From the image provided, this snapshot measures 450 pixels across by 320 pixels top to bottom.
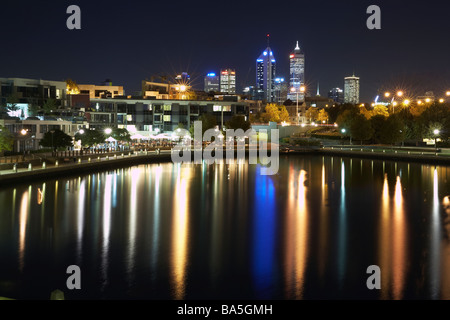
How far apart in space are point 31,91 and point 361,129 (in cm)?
Result: 4370

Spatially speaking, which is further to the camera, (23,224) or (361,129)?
(361,129)

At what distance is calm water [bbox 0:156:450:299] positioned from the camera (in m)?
13.3

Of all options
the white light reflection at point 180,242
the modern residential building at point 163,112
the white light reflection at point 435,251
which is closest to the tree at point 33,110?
the modern residential building at point 163,112

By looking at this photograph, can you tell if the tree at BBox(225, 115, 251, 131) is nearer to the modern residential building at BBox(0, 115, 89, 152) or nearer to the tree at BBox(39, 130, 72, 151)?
the modern residential building at BBox(0, 115, 89, 152)

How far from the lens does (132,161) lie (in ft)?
160

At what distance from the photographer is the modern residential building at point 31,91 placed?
63.9 metres

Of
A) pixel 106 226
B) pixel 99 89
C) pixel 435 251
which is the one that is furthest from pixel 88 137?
pixel 99 89

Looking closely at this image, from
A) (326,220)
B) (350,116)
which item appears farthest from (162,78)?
(326,220)

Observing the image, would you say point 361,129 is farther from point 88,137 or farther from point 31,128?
point 31,128

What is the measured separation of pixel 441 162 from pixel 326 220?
31774 mm

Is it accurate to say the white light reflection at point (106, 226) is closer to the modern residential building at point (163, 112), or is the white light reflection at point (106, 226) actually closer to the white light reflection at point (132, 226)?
the white light reflection at point (132, 226)

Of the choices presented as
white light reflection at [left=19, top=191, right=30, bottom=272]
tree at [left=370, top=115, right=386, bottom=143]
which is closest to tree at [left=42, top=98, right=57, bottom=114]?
white light reflection at [left=19, top=191, right=30, bottom=272]

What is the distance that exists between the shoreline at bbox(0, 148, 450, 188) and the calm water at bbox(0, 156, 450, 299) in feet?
3.53
